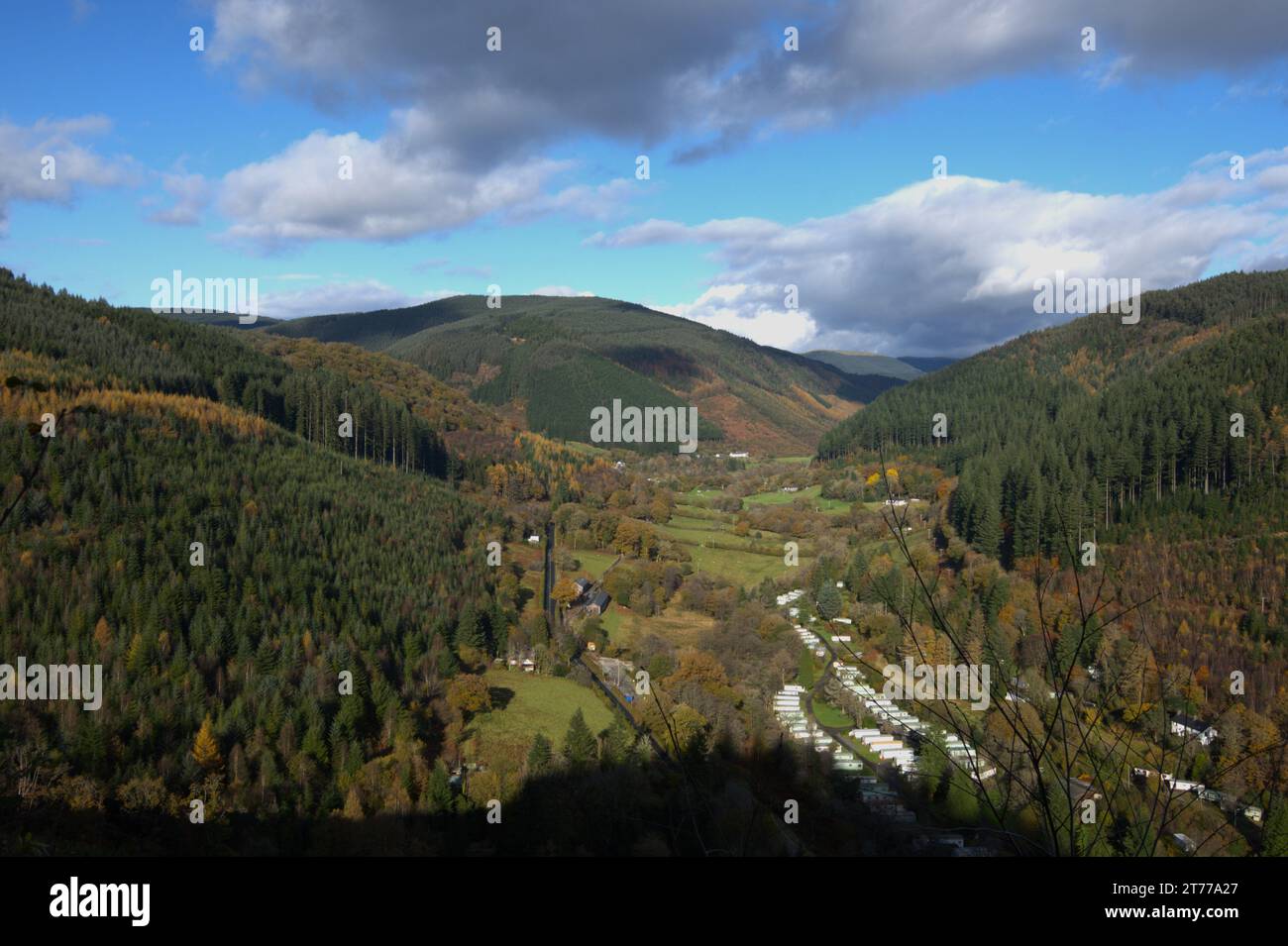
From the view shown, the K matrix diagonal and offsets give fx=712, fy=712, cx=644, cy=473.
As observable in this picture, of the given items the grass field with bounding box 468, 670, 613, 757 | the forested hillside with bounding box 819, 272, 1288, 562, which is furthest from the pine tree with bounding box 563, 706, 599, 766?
the forested hillside with bounding box 819, 272, 1288, 562

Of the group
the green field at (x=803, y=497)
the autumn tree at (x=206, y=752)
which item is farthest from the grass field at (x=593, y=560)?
the autumn tree at (x=206, y=752)

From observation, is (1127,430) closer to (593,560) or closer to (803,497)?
(803,497)

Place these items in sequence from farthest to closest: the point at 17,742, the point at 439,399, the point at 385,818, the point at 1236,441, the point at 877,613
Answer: the point at 439,399, the point at 1236,441, the point at 877,613, the point at 385,818, the point at 17,742

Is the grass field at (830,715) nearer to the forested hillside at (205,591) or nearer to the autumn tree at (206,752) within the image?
the forested hillside at (205,591)

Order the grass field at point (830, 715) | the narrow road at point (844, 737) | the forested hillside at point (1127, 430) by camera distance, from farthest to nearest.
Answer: the forested hillside at point (1127, 430) < the grass field at point (830, 715) < the narrow road at point (844, 737)

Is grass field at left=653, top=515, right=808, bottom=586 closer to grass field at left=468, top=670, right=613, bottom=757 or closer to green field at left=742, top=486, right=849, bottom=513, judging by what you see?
green field at left=742, top=486, right=849, bottom=513

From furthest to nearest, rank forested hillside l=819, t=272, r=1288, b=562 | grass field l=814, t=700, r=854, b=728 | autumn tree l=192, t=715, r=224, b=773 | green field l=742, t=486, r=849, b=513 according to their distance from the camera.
Answer: green field l=742, t=486, r=849, b=513, forested hillside l=819, t=272, r=1288, b=562, grass field l=814, t=700, r=854, b=728, autumn tree l=192, t=715, r=224, b=773

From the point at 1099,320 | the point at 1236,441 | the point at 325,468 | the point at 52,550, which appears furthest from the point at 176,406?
the point at 1099,320
